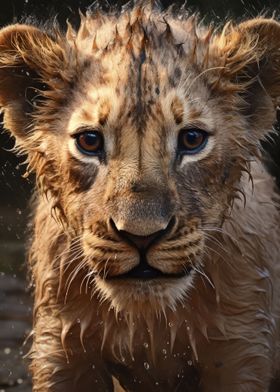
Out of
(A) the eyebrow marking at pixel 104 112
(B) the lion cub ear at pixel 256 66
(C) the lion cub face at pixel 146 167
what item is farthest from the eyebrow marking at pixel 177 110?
(B) the lion cub ear at pixel 256 66

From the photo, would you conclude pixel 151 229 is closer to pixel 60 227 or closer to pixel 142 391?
pixel 60 227

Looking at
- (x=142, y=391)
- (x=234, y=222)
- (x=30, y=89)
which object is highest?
(x=30, y=89)

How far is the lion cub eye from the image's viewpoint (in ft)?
16.4

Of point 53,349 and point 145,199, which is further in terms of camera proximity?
point 53,349

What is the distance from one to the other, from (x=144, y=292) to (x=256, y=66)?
1.08m

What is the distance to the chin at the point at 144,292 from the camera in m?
4.87

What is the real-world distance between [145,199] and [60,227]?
76 cm

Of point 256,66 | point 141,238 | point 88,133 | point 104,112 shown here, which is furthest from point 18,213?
point 141,238

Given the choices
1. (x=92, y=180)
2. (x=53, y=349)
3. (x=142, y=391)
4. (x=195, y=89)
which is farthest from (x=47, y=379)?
(x=195, y=89)

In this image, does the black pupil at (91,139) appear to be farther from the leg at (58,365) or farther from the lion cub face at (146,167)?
the leg at (58,365)

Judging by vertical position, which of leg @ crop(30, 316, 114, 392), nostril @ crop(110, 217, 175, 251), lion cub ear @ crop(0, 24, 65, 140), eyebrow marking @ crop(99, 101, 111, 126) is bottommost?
leg @ crop(30, 316, 114, 392)

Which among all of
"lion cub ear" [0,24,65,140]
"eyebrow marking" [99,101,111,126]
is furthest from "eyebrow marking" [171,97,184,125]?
"lion cub ear" [0,24,65,140]

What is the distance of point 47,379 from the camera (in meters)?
5.50

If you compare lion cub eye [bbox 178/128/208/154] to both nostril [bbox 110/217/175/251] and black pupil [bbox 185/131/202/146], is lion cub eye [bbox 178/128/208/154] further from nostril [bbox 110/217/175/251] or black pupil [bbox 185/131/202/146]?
nostril [bbox 110/217/175/251]
